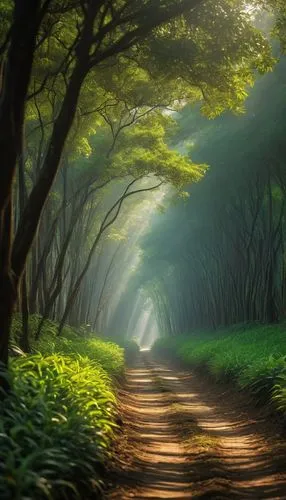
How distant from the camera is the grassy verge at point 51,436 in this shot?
3.94 metres

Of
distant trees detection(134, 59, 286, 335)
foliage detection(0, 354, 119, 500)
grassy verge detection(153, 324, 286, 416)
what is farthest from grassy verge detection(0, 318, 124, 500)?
distant trees detection(134, 59, 286, 335)

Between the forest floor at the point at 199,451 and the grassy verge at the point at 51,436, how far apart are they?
1.24 ft

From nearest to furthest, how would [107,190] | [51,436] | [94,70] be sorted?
[51,436], [94,70], [107,190]

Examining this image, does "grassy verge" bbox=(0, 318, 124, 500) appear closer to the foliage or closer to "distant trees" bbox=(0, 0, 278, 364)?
the foliage

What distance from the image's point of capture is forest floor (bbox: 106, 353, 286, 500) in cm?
518

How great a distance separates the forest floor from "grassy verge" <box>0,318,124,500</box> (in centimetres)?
38

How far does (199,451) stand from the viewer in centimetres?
653

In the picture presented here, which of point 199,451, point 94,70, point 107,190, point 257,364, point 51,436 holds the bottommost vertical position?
point 199,451

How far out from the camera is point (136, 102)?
1177 centimetres

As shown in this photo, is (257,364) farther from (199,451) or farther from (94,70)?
(94,70)

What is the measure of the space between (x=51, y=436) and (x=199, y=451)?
2275 mm

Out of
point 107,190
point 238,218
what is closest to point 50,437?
point 107,190

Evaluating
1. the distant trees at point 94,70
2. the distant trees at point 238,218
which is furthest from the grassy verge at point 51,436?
the distant trees at point 238,218

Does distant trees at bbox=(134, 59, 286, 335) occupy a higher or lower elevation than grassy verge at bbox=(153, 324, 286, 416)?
higher
